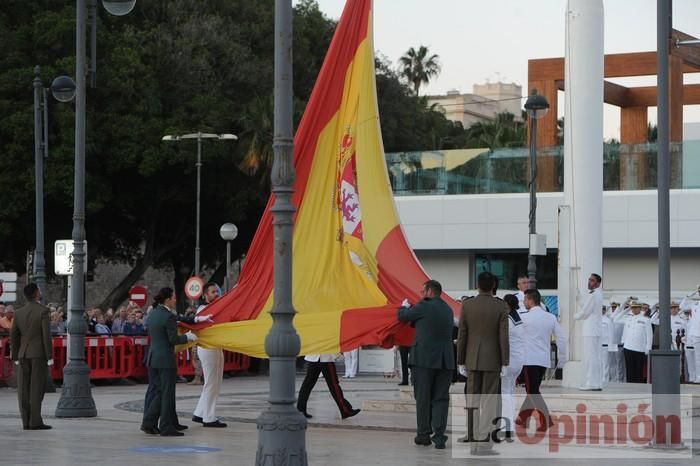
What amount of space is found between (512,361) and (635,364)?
14.1 metres

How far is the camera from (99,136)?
150 feet

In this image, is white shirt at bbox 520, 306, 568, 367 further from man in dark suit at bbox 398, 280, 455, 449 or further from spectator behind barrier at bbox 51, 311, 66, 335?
spectator behind barrier at bbox 51, 311, 66, 335

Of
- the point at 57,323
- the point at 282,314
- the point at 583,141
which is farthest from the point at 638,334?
the point at 282,314

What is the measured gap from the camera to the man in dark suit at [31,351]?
17828 mm

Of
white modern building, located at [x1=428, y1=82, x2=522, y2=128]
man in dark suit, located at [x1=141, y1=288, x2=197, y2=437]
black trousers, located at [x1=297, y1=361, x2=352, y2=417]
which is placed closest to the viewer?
man in dark suit, located at [x1=141, y1=288, x2=197, y2=437]

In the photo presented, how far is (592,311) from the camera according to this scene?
20.5 metres

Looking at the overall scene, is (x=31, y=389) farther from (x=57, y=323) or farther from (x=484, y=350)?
(x=57, y=323)

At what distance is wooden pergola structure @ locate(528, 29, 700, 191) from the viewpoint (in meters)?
39.6

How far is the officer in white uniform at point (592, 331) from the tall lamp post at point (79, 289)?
7354 mm

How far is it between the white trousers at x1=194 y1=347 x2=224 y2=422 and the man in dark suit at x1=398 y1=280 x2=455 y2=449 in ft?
11.4

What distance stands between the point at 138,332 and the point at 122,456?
18163mm

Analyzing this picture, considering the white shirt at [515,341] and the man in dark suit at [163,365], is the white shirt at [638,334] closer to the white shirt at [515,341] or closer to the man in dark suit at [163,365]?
the white shirt at [515,341]

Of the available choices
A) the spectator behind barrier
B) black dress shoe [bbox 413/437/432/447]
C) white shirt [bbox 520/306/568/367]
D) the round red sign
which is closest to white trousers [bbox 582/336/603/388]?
white shirt [bbox 520/306/568/367]

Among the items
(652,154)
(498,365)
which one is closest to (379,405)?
(498,365)
